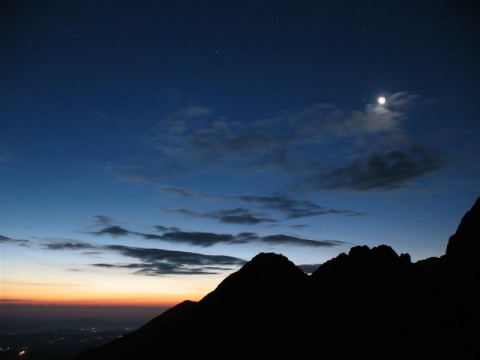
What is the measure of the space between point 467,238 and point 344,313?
2824 centimetres

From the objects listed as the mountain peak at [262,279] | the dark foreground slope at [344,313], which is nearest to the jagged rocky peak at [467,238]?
the dark foreground slope at [344,313]

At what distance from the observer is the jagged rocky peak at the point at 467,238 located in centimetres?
5866

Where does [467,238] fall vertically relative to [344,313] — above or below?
above

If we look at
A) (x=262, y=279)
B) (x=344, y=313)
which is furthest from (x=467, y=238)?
(x=262, y=279)

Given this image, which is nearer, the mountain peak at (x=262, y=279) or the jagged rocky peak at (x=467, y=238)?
→ the jagged rocky peak at (x=467, y=238)

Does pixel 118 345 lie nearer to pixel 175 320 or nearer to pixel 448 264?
pixel 175 320

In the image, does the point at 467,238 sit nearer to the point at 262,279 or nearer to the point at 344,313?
the point at 344,313

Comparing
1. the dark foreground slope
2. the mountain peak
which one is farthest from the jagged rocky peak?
the mountain peak

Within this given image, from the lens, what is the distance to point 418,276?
245 ft

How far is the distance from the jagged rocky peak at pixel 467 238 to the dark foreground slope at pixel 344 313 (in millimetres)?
198

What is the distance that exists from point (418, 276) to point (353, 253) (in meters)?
14.8

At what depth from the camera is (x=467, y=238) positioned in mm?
61000

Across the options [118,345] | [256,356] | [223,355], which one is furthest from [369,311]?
[118,345]

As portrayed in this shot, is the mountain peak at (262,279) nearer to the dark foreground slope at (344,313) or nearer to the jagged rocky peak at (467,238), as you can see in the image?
the dark foreground slope at (344,313)
